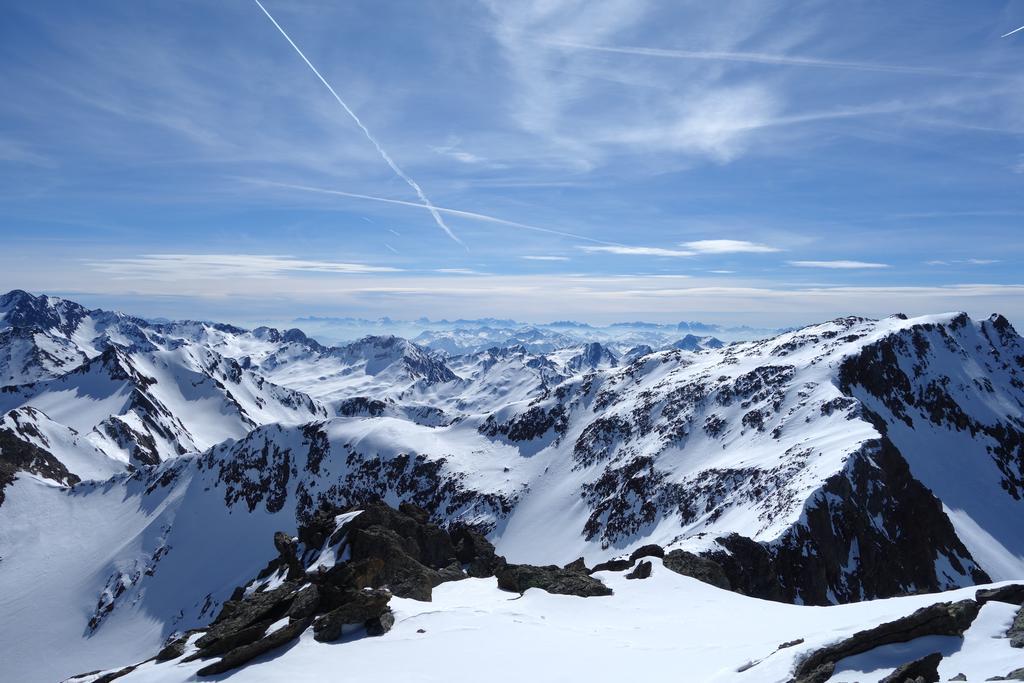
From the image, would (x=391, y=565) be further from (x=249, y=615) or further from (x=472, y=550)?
(x=472, y=550)

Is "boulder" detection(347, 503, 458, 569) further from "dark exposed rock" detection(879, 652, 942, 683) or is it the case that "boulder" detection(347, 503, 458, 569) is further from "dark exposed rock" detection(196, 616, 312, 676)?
"dark exposed rock" detection(879, 652, 942, 683)

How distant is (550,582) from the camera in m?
32.5

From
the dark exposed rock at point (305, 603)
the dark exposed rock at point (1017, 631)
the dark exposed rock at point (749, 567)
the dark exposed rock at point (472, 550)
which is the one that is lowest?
the dark exposed rock at point (472, 550)

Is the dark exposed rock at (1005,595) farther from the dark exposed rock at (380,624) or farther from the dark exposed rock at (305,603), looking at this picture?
the dark exposed rock at (305,603)

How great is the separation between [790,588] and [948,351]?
114184 millimetres

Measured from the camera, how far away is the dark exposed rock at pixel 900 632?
48.6 feet

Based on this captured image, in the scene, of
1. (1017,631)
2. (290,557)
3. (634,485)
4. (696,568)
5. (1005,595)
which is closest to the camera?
(1017,631)

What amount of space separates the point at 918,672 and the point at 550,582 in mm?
21602

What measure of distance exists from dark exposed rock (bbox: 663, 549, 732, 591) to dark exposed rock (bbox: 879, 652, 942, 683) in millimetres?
27256

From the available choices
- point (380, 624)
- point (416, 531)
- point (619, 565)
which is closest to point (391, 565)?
point (619, 565)

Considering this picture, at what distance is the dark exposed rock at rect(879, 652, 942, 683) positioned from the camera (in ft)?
43.0

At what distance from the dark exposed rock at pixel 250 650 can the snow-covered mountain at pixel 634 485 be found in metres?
31.1

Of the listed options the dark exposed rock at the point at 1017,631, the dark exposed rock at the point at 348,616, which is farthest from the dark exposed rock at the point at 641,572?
the dark exposed rock at the point at 1017,631

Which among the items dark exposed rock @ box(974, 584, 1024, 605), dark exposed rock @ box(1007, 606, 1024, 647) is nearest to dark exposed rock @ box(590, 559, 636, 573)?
dark exposed rock @ box(974, 584, 1024, 605)
